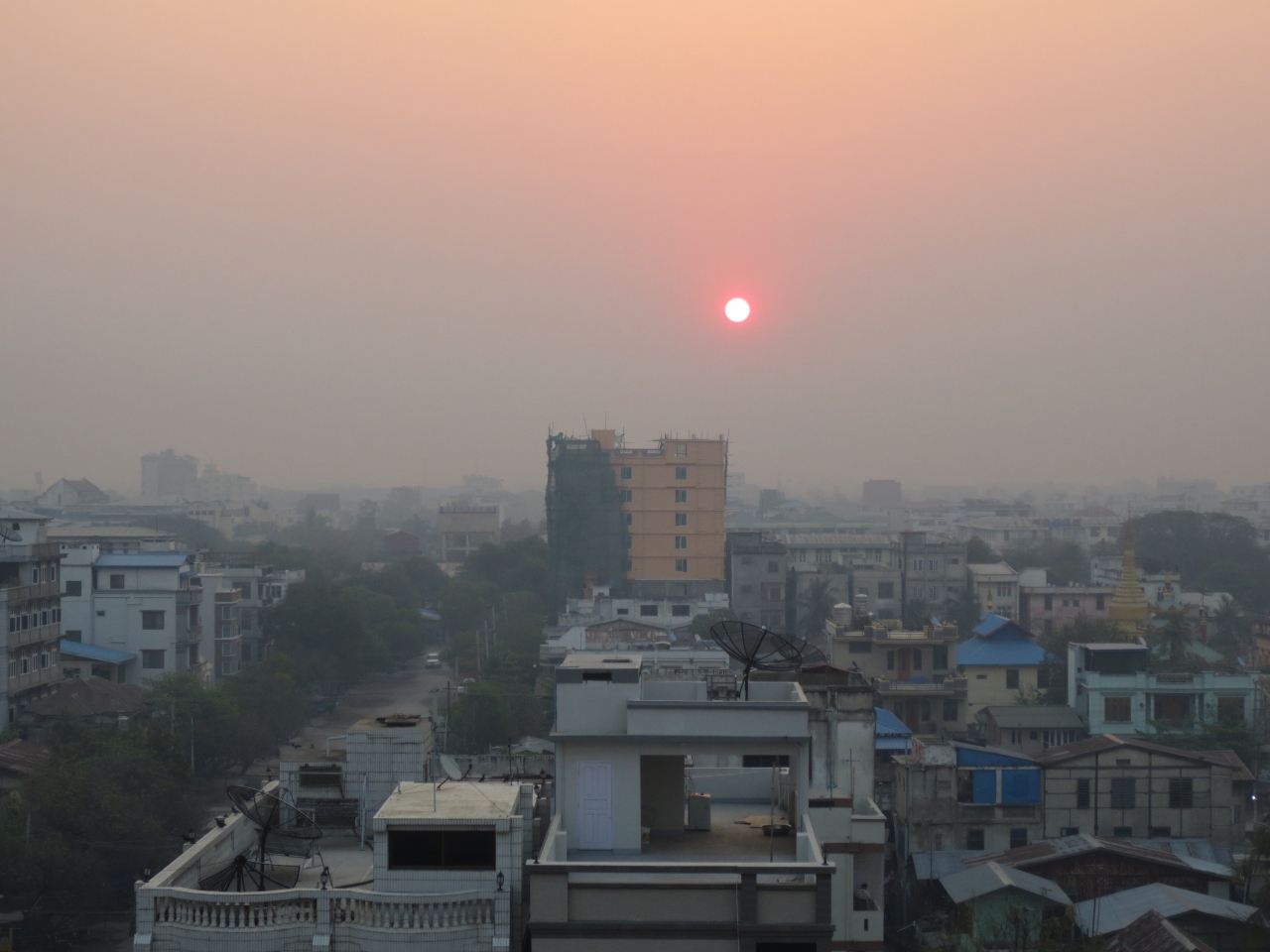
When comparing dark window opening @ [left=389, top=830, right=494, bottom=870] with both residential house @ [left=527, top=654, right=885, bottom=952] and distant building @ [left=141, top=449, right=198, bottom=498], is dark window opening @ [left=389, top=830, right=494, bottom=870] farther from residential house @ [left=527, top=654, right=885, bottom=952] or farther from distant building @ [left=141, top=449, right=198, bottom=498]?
distant building @ [left=141, top=449, right=198, bottom=498]

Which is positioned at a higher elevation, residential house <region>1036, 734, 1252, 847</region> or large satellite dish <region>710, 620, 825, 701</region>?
large satellite dish <region>710, 620, 825, 701</region>

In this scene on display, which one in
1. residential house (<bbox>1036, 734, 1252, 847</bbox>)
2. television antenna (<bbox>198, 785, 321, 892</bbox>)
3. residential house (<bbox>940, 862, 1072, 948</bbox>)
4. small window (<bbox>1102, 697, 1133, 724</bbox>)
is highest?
television antenna (<bbox>198, 785, 321, 892</bbox>)

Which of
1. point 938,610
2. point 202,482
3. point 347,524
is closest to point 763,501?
point 347,524

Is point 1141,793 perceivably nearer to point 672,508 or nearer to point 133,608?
point 133,608

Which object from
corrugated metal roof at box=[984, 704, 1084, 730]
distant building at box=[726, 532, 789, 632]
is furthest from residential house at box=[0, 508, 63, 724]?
distant building at box=[726, 532, 789, 632]

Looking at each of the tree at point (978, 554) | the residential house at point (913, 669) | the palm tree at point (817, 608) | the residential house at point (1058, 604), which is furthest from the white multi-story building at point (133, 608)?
the tree at point (978, 554)

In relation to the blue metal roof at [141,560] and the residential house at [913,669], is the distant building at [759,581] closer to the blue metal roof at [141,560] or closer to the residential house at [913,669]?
the residential house at [913,669]

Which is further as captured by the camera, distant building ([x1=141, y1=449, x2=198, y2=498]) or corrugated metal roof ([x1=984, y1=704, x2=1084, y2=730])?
distant building ([x1=141, y1=449, x2=198, y2=498])
